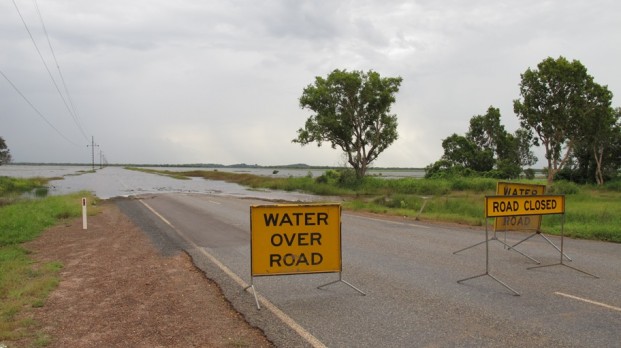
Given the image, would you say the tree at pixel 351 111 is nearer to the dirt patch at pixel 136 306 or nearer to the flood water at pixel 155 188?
the flood water at pixel 155 188

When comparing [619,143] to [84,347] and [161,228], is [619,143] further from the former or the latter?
[84,347]

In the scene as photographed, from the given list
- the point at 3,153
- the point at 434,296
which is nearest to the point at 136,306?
the point at 434,296

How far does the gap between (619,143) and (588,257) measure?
162 ft

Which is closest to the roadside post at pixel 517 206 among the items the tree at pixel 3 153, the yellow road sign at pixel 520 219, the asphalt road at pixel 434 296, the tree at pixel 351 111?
the asphalt road at pixel 434 296

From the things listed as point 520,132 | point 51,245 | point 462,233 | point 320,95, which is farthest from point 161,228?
point 520,132

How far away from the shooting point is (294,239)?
7.20m

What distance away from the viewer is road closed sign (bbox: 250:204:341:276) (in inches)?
278

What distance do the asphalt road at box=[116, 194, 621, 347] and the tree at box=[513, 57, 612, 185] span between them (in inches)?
1014

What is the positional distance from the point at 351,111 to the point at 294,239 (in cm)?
4209

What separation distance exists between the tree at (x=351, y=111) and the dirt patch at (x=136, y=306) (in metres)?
37.4

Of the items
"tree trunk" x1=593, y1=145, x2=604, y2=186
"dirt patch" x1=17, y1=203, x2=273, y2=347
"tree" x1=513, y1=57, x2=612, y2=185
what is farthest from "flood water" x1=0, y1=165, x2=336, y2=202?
"tree trunk" x1=593, y1=145, x2=604, y2=186

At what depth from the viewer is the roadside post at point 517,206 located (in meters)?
8.29

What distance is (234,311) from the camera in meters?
6.44

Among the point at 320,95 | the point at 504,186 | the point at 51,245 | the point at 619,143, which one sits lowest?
the point at 51,245
